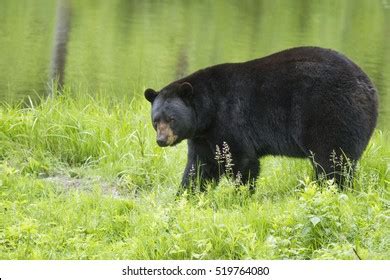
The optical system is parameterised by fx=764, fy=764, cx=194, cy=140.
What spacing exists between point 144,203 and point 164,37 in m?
19.1

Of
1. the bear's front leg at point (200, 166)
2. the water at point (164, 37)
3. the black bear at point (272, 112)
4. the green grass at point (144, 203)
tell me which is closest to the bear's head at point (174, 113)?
the black bear at point (272, 112)

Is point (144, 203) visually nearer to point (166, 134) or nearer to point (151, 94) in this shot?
point (166, 134)

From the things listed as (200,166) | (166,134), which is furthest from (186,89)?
(200,166)

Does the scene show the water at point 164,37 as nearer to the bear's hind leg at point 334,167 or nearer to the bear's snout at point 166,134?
the bear's snout at point 166,134

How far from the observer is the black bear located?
256 inches

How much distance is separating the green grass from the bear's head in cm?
52

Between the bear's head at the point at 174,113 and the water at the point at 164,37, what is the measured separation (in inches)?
241

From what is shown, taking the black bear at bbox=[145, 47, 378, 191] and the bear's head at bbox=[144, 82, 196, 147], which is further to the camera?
the bear's head at bbox=[144, 82, 196, 147]

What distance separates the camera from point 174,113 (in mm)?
6980

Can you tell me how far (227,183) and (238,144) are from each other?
442mm

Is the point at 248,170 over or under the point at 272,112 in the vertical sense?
under

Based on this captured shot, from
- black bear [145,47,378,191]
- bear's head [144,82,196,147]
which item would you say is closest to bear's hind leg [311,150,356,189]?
black bear [145,47,378,191]

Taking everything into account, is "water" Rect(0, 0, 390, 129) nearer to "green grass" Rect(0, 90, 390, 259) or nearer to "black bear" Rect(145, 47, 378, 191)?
"green grass" Rect(0, 90, 390, 259)

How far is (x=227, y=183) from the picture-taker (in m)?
6.66
